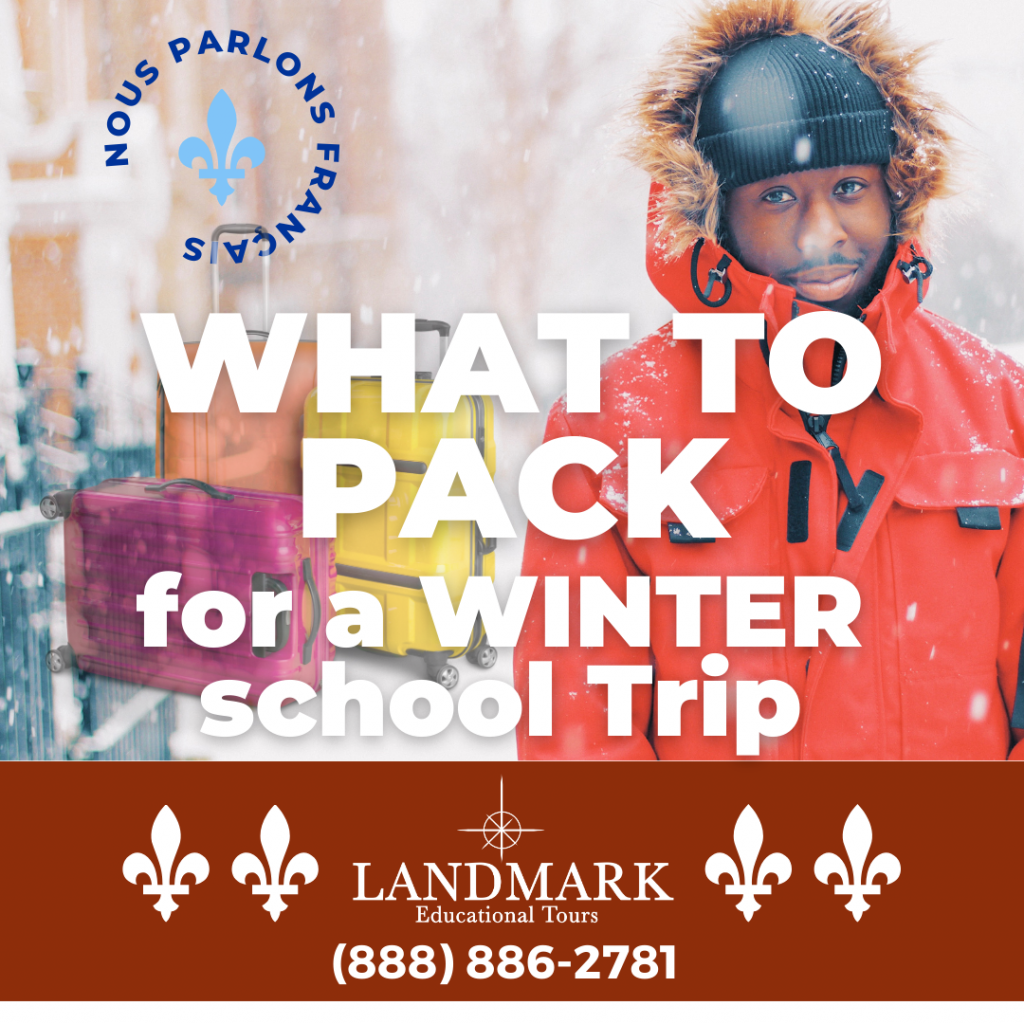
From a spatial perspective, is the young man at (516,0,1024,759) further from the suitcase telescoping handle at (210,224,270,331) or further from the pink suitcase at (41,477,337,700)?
the suitcase telescoping handle at (210,224,270,331)

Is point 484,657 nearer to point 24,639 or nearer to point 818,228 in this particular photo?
point 24,639

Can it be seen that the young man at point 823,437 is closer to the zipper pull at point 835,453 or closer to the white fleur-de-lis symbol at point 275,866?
the zipper pull at point 835,453

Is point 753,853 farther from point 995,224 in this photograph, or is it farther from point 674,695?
point 995,224

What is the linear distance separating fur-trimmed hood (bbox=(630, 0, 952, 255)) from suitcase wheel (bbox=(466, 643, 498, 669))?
0.92 m

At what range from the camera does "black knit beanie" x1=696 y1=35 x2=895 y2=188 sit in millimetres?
1084

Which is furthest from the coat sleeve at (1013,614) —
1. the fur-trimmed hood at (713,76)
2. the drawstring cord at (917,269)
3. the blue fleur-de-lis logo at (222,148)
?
the blue fleur-de-lis logo at (222,148)

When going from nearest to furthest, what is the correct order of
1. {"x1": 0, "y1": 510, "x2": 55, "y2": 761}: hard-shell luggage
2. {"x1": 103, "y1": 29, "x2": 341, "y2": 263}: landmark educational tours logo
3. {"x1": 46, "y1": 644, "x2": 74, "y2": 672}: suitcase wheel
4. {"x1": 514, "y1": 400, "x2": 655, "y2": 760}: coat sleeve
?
{"x1": 514, "y1": 400, "x2": 655, "y2": 760}: coat sleeve
{"x1": 103, "y1": 29, "x2": 341, "y2": 263}: landmark educational tours logo
{"x1": 0, "y1": 510, "x2": 55, "y2": 761}: hard-shell luggage
{"x1": 46, "y1": 644, "x2": 74, "y2": 672}: suitcase wheel

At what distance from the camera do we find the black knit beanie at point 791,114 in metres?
1.08

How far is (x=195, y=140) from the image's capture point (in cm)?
155

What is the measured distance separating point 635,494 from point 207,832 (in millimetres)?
895

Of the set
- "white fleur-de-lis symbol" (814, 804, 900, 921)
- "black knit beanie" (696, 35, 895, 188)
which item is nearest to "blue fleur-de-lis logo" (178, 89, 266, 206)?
"black knit beanie" (696, 35, 895, 188)

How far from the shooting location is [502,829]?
1.32 meters

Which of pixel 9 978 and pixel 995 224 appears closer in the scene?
pixel 9 978

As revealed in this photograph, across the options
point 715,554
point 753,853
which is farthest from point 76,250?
point 753,853
